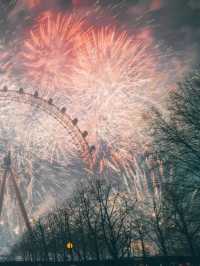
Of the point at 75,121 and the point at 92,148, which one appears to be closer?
the point at 92,148

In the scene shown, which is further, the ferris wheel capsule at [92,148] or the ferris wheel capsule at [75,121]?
the ferris wheel capsule at [75,121]

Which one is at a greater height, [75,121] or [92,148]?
[75,121]

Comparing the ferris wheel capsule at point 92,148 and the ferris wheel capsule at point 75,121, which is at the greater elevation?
the ferris wheel capsule at point 75,121

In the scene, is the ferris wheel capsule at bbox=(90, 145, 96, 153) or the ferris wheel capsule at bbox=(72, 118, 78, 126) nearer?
the ferris wheel capsule at bbox=(90, 145, 96, 153)

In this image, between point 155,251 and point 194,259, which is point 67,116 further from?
point 155,251

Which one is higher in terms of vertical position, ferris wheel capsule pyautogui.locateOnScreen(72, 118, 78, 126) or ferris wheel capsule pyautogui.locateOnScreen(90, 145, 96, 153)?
ferris wheel capsule pyautogui.locateOnScreen(72, 118, 78, 126)

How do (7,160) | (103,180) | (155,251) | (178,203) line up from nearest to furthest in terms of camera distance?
(178,203)
(103,180)
(7,160)
(155,251)

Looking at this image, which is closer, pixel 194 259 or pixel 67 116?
pixel 194 259

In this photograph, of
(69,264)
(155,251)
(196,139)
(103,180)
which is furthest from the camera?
(155,251)

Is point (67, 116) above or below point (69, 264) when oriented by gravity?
above

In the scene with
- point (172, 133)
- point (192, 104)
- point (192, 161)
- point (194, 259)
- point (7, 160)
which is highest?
point (7, 160)

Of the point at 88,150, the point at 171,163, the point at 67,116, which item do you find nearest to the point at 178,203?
the point at 88,150
